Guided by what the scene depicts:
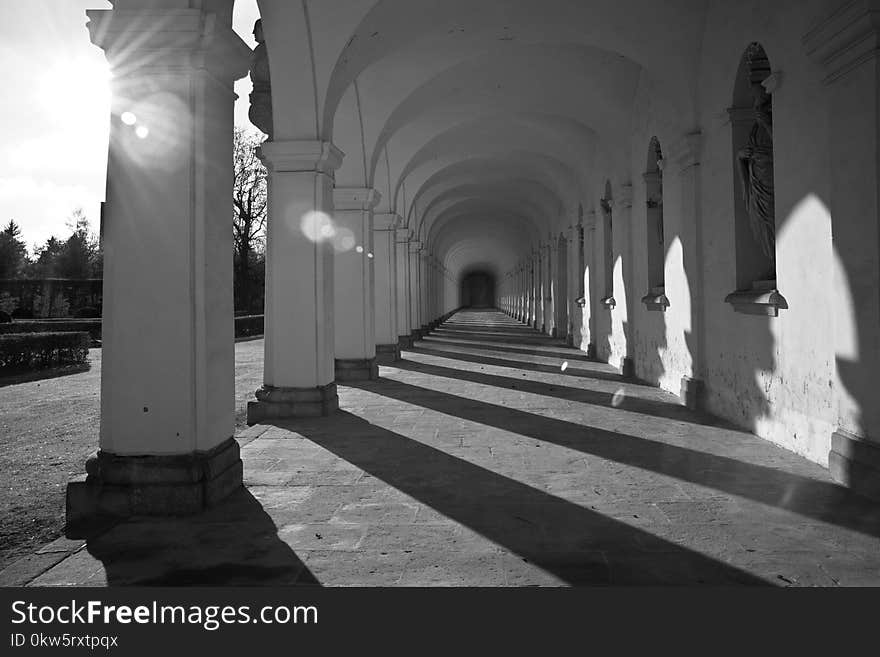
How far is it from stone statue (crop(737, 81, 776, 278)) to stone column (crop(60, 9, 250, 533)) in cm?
493

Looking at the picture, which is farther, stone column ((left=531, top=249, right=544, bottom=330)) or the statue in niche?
stone column ((left=531, top=249, right=544, bottom=330))

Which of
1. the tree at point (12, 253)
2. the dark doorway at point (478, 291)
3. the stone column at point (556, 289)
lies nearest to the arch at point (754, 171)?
the stone column at point (556, 289)

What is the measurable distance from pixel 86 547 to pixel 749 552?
3449 mm

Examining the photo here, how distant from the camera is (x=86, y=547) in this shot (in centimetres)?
356

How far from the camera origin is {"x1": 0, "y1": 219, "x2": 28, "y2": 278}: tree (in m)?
49.5

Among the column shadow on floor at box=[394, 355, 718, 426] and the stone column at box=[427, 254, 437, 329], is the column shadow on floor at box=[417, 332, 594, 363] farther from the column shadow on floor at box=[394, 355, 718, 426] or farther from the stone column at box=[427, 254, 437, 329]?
the stone column at box=[427, 254, 437, 329]

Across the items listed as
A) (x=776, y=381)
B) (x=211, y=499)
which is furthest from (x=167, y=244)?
(x=776, y=381)

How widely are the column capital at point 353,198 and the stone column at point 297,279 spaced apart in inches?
137

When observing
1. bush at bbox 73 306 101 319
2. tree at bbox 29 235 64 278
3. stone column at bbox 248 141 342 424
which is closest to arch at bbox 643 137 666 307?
stone column at bbox 248 141 342 424

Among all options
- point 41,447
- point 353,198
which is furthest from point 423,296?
point 41,447

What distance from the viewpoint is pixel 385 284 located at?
1512 cm

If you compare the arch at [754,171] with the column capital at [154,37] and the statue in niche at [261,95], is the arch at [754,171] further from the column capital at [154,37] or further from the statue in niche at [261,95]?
the statue in niche at [261,95]

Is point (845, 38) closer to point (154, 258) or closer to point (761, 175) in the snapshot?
point (761, 175)

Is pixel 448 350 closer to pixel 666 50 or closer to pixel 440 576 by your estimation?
pixel 666 50
